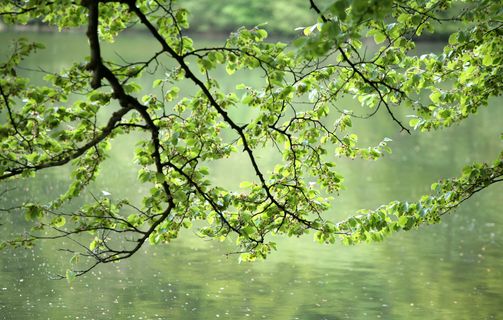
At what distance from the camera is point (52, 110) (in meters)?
5.80

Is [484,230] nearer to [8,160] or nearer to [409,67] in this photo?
[409,67]

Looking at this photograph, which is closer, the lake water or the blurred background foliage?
the lake water

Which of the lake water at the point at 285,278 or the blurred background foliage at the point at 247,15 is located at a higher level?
the blurred background foliage at the point at 247,15

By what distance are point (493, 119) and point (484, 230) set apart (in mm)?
18198

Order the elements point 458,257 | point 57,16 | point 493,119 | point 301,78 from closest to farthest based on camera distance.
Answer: point 57,16 < point 301,78 < point 458,257 < point 493,119

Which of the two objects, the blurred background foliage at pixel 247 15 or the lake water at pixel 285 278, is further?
the blurred background foliage at pixel 247 15

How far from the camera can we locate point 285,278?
12.7m

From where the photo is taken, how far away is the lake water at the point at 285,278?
428 inches

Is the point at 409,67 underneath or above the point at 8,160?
above

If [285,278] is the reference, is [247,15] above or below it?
above

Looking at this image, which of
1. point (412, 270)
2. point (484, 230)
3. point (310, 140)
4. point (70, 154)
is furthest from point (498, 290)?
point (70, 154)

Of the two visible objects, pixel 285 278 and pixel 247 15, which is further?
pixel 247 15

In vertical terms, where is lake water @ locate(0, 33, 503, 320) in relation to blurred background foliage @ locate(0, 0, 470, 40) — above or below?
below

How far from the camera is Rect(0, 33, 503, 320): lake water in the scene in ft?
35.7
